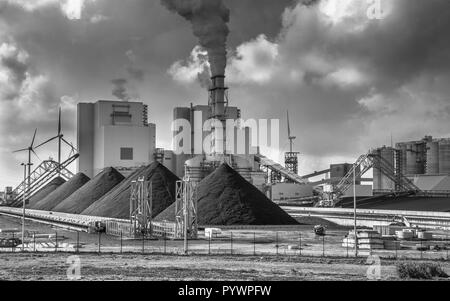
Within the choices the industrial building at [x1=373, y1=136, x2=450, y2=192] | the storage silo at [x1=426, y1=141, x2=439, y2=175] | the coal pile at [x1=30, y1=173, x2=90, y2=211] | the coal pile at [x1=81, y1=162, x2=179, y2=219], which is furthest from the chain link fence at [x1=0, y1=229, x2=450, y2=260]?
the storage silo at [x1=426, y1=141, x2=439, y2=175]

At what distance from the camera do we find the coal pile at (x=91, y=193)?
119125 millimetres

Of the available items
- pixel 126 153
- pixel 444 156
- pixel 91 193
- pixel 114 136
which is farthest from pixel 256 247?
pixel 444 156

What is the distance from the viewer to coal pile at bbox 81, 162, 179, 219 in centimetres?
9373

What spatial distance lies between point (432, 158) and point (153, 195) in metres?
117

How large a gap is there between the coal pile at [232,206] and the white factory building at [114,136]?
69065 millimetres

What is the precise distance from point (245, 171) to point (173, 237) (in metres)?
86.5

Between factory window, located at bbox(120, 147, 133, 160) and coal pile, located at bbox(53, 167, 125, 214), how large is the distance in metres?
22.5

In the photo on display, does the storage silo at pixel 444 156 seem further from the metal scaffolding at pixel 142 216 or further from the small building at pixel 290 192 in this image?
the metal scaffolding at pixel 142 216

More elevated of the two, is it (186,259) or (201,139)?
(201,139)

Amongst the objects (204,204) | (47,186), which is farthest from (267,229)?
(47,186)

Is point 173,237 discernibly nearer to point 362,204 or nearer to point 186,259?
point 186,259

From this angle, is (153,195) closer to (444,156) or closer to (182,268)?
(182,268)

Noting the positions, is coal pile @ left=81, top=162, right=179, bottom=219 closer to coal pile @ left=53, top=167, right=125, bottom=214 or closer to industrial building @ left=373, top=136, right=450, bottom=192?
coal pile @ left=53, top=167, right=125, bottom=214
